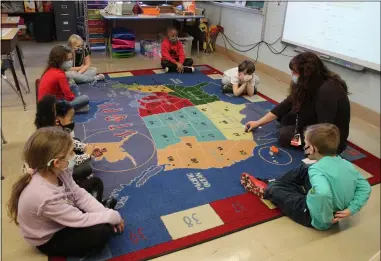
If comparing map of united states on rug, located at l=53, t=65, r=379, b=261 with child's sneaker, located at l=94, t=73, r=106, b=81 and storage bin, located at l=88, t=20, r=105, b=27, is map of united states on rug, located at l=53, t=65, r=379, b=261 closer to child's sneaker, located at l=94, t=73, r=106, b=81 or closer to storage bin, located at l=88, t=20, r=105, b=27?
child's sneaker, located at l=94, t=73, r=106, b=81

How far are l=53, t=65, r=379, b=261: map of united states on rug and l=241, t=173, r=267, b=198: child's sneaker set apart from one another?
0.04m

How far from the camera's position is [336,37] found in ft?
10.8

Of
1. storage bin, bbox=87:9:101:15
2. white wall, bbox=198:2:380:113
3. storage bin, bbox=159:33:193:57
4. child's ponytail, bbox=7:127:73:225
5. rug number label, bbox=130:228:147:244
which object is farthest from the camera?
storage bin, bbox=159:33:193:57

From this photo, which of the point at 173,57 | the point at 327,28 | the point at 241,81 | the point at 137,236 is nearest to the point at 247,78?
the point at 241,81

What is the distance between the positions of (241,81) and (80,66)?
1.79 m

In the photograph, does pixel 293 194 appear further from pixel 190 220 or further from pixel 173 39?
pixel 173 39

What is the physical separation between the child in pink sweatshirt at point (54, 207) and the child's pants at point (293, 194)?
897 millimetres

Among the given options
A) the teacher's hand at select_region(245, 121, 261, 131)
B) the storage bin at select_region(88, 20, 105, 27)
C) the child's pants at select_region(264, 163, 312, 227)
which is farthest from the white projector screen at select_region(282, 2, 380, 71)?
the storage bin at select_region(88, 20, 105, 27)

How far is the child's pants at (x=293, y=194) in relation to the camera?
1.77 meters

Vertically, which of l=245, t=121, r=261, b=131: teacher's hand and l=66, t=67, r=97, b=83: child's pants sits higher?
l=66, t=67, r=97, b=83: child's pants

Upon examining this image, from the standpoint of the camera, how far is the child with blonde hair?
3.43m

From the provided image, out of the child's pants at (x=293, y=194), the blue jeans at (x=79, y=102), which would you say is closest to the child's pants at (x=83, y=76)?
the blue jeans at (x=79, y=102)

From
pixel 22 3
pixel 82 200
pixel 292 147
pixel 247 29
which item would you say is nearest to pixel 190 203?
pixel 82 200

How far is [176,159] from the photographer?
2.33m
